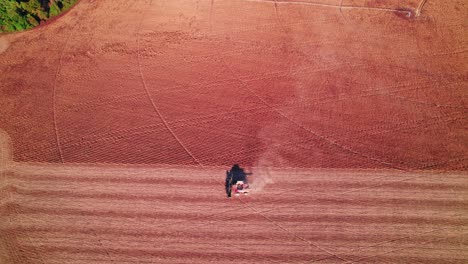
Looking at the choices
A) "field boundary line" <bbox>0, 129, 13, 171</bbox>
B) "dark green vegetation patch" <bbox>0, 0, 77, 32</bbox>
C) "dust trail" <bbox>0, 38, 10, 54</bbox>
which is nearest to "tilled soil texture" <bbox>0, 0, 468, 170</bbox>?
"dust trail" <bbox>0, 38, 10, 54</bbox>

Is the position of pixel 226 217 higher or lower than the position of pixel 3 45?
lower

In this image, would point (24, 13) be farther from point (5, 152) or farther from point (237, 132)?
point (237, 132)

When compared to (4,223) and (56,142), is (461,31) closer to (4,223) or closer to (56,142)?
(56,142)

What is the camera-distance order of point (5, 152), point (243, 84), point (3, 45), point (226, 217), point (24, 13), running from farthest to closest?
point (24, 13) < point (3, 45) < point (243, 84) < point (5, 152) < point (226, 217)

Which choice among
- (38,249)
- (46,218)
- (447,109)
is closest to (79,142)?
(46,218)

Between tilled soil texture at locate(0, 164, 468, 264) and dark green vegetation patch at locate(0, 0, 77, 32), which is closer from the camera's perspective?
tilled soil texture at locate(0, 164, 468, 264)

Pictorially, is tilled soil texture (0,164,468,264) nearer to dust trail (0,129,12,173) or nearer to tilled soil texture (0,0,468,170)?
dust trail (0,129,12,173)

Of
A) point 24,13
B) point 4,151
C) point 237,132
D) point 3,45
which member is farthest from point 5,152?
point 237,132
